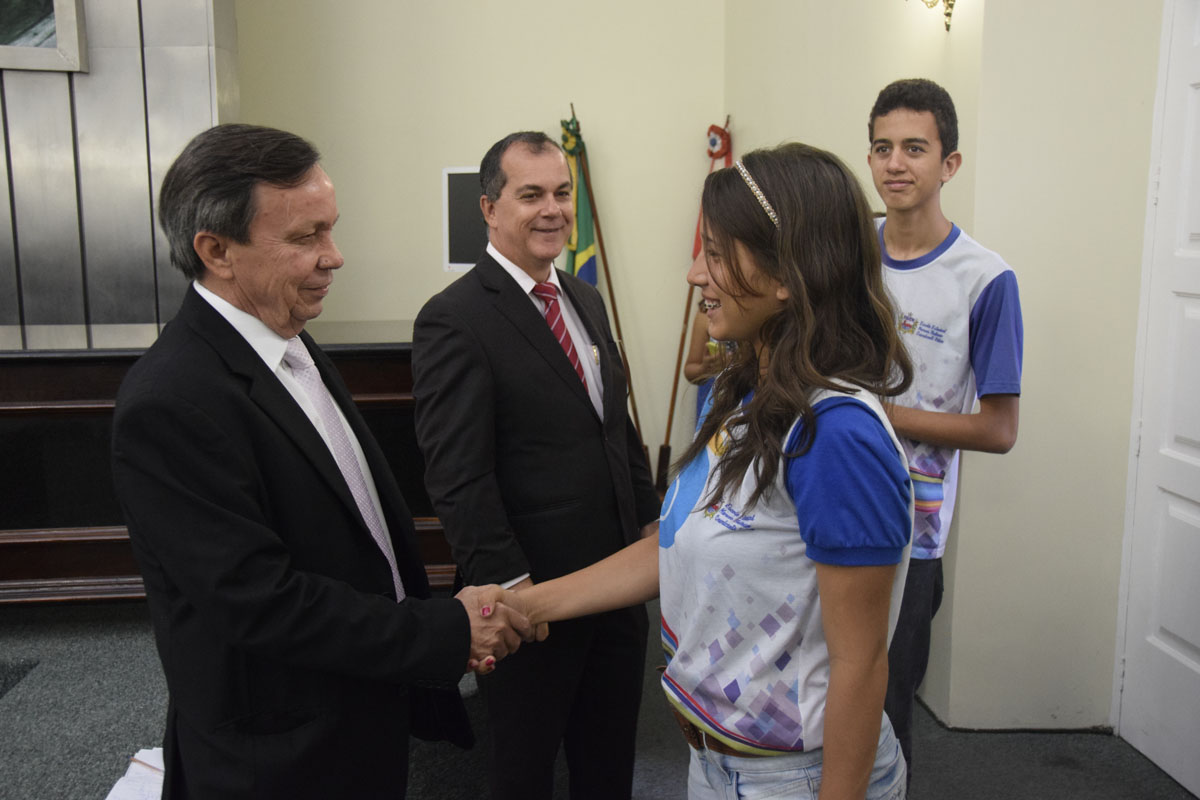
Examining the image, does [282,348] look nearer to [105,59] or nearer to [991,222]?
[991,222]

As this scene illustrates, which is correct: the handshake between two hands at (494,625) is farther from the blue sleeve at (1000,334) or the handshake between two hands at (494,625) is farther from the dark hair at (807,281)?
the blue sleeve at (1000,334)

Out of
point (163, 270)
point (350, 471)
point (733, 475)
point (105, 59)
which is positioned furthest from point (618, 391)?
point (105, 59)

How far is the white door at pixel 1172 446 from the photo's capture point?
8.53 feet

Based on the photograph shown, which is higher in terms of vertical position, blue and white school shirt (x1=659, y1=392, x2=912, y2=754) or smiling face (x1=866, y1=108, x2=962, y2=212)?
smiling face (x1=866, y1=108, x2=962, y2=212)

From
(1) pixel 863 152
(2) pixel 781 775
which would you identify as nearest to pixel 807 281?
(2) pixel 781 775

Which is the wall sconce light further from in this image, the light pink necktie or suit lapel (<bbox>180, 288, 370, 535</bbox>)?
suit lapel (<bbox>180, 288, 370, 535</bbox>)

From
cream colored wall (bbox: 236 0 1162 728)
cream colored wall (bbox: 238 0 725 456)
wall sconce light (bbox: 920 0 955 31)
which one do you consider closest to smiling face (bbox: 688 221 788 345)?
cream colored wall (bbox: 236 0 1162 728)

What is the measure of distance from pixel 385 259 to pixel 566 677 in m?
3.95

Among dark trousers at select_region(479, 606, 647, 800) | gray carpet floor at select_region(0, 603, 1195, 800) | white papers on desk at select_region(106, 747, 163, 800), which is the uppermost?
dark trousers at select_region(479, 606, 647, 800)

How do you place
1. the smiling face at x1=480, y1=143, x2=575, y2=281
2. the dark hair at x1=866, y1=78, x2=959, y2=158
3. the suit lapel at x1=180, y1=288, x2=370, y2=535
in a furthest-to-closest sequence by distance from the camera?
1. the smiling face at x1=480, y1=143, x2=575, y2=281
2. the dark hair at x1=866, y1=78, x2=959, y2=158
3. the suit lapel at x1=180, y1=288, x2=370, y2=535

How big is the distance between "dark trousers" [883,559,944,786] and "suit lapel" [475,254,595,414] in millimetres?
768

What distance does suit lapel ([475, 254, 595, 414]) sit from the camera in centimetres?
214

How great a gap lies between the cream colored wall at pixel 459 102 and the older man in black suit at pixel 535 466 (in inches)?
136

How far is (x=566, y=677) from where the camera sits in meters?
2.16
